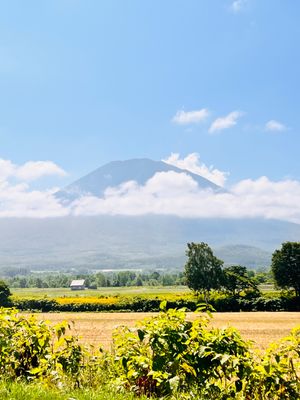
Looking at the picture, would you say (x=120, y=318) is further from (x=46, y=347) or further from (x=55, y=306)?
(x=46, y=347)

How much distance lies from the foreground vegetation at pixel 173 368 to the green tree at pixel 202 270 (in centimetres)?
7620

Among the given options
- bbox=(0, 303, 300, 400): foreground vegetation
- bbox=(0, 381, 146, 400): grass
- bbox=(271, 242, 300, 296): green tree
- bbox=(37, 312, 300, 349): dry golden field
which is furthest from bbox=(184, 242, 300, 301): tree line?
bbox=(0, 381, 146, 400): grass

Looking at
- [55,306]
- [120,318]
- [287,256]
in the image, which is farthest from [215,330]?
[287,256]

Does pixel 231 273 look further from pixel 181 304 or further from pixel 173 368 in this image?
pixel 173 368

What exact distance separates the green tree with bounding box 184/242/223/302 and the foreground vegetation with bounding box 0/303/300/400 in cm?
7620

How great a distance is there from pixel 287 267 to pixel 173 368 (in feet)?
245

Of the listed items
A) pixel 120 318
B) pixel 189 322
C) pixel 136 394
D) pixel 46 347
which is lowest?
pixel 120 318

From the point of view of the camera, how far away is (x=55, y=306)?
72.6 metres

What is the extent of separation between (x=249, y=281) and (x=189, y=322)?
7763cm

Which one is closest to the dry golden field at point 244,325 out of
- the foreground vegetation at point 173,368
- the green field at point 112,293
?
the foreground vegetation at point 173,368

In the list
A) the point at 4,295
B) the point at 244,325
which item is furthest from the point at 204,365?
the point at 4,295

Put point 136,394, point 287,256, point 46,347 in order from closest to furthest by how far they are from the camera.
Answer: point 136,394 → point 46,347 → point 287,256

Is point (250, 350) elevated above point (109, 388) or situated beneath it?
elevated above

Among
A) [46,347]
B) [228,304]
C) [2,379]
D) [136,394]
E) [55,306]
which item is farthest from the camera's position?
[55,306]
